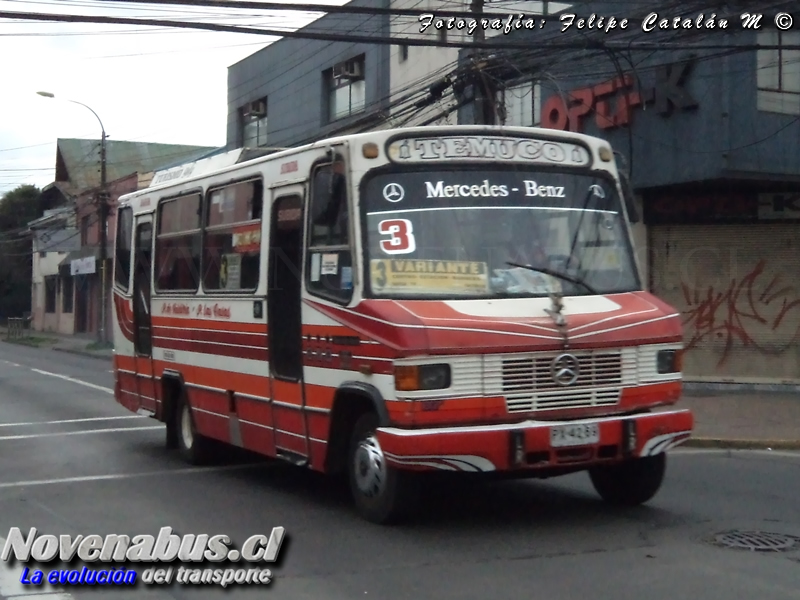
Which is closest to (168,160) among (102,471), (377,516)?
(102,471)

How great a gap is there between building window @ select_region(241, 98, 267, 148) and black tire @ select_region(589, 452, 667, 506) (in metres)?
28.4

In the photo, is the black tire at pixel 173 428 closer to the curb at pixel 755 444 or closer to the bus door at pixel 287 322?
the bus door at pixel 287 322

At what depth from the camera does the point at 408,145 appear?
8.19 meters

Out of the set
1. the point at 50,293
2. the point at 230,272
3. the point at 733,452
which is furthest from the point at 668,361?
the point at 50,293

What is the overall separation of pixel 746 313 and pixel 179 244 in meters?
11.3

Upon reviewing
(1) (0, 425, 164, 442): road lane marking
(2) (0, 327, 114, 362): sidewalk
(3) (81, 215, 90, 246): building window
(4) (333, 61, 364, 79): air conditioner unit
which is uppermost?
(4) (333, 61, 364, 79): air conditioner unit

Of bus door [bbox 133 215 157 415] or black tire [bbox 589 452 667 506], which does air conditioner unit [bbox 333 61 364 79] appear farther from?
black tire [bbox 589 452 667 506]

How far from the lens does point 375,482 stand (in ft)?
26.1

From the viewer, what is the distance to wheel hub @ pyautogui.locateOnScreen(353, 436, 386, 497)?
7832 millimetres

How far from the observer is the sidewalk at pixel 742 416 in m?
12.9

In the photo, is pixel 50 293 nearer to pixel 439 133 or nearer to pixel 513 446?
pixel 439 133

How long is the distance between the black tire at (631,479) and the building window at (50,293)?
171 ft

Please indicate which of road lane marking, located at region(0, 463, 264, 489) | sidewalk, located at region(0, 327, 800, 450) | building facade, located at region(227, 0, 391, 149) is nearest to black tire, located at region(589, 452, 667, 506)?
road lane marking, located at region(0, 463, 264, 489)

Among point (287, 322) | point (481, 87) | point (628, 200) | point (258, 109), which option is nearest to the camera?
point (628, 200)
